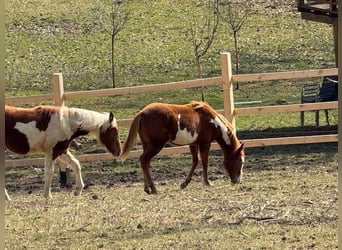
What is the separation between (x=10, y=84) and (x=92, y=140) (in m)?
7.07

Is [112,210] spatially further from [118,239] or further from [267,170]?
[267,170]

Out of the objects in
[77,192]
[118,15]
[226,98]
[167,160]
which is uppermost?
[118,15]

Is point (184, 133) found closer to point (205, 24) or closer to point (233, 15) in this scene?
point (205, 24)

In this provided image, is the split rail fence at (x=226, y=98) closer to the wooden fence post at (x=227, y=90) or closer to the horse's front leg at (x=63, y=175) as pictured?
the wooden fence post at (x=227, y=90)

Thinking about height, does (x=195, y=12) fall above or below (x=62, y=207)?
above

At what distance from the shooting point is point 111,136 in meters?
9.49

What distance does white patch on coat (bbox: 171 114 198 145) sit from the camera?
9039mm

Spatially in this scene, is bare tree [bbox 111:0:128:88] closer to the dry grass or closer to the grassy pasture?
the grassy pasture

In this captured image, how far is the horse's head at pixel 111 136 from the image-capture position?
9.38m

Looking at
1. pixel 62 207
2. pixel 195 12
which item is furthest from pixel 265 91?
pixel 62 207

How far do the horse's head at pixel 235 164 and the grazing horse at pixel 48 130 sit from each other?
1525 millimetres

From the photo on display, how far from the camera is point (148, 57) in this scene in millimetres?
21781

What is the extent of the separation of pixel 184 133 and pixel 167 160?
2.43 meters

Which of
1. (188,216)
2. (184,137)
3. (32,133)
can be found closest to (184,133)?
(184,137)
